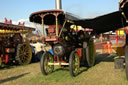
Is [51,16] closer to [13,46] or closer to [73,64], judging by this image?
[73,64]

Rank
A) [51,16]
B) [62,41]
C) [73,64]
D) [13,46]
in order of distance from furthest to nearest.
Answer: [13,46], [51,16], [62,41], [73,64]

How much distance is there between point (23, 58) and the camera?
345 inches

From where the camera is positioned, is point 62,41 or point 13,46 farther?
point 13,46

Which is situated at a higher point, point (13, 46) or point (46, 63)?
point (13, 46)

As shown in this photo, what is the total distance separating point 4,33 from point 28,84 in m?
5.63

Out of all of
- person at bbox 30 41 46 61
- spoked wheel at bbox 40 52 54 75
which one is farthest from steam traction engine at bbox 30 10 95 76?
person at bbox 30 41 46 61

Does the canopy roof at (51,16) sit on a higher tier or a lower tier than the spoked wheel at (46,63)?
higher

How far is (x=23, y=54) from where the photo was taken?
28.3 ft

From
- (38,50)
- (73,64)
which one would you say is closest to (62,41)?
(73,64)

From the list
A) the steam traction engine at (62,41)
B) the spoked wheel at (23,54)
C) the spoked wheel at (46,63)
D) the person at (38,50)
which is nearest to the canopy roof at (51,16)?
the steam traction engine at (62,41)

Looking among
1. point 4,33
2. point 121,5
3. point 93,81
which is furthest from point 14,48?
point 121,5

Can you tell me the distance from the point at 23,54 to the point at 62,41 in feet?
13.1

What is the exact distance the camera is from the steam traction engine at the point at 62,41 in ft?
17.6

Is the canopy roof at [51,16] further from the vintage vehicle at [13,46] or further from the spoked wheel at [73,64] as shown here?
the vintage vehicle at [13,46]
